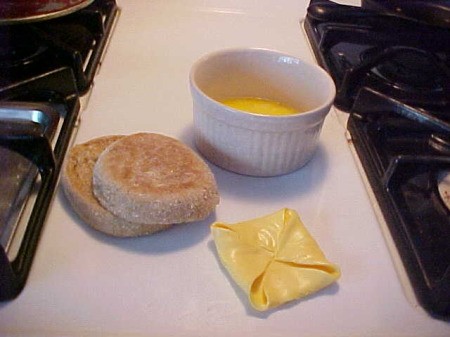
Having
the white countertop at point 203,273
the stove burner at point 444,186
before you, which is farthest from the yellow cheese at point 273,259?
the stove burner at point 444,186

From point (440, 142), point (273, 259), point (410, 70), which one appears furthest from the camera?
point (410, 70)

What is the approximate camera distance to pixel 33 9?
0.56 meters

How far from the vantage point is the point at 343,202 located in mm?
460

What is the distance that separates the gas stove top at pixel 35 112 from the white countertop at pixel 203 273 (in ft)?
0.05

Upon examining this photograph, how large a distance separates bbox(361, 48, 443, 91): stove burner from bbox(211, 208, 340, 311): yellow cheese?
0.31m

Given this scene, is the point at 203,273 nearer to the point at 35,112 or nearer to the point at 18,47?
the point at 35,112

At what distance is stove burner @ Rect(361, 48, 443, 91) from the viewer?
62 cm

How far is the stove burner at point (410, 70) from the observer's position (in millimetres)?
622

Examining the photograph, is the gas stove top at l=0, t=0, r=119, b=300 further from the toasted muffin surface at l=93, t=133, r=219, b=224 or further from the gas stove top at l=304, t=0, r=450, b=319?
the gas stove top at l=304, t=0, r=450, b=319

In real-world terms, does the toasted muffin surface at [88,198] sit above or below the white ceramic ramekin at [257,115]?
below

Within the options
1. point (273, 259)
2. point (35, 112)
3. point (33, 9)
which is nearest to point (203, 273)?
point (273, 259)

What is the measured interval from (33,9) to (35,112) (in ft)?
0.56

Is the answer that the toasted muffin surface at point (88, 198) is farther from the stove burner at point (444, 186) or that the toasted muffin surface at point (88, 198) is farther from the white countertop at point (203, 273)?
the stove burner at point (444, 186)

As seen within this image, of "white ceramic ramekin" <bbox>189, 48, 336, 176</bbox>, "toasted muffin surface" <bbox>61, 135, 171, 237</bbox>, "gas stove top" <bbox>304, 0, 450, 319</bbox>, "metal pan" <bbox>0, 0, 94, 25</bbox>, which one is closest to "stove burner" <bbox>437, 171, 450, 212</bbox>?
"gas stove top" <bbox>304, 0, 450, 319</bbox>
